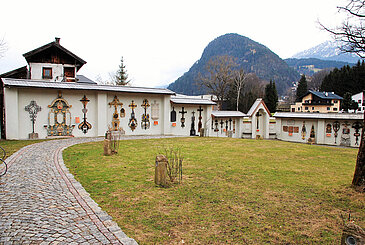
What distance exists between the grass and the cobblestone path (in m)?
0.26

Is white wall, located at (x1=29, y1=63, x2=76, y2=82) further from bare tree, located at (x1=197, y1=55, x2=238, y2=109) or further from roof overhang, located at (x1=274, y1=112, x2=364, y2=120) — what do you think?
bare tree, located at (x1=197, y1=55, x2=238, y2=109)

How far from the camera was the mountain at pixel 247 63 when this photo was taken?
11906cm

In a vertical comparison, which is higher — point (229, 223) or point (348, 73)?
point (348, 73)

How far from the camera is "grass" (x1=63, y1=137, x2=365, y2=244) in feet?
13.4

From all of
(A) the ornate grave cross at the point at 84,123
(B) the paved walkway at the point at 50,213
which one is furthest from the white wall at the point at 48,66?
(B) the paved walkway at the point at 50,213

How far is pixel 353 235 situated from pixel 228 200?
110 inches

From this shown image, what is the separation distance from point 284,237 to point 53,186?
5353mm

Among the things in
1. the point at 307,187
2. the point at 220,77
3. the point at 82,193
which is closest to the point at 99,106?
the point at 82,193

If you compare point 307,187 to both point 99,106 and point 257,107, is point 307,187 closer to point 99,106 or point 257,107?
point 99,106

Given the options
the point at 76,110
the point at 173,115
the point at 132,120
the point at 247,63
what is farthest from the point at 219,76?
the point at 247,63

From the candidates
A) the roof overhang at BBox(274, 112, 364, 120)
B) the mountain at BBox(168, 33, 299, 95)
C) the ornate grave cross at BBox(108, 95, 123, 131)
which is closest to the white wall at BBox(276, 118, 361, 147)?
the roof overhang at BBox(274, 112, 364, 120)

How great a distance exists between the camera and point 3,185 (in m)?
6.27

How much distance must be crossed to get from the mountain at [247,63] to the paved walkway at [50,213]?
95.1m

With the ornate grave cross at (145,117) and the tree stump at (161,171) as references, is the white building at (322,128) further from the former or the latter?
the tree stump at (161,171)
